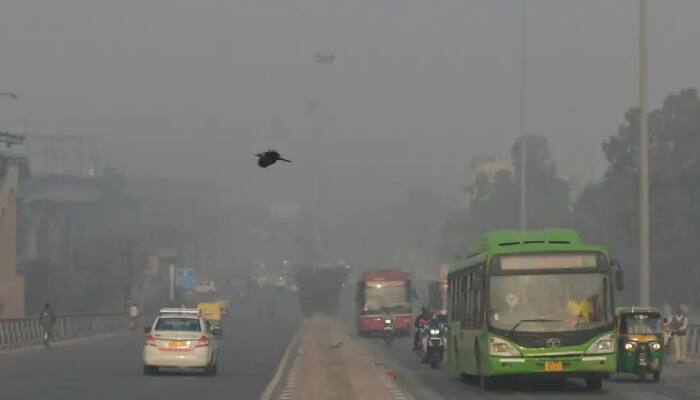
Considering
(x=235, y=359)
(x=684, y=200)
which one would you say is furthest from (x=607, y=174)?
(x=235, y=359)

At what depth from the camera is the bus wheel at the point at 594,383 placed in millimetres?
28547

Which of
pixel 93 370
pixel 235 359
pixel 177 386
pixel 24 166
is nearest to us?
pixel 177 386

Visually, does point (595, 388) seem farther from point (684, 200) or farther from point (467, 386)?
point (684, 200)

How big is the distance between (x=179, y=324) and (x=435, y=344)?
8482 millimetres

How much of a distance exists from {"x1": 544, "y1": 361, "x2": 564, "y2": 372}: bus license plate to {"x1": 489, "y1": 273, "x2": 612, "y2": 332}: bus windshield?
572 mm

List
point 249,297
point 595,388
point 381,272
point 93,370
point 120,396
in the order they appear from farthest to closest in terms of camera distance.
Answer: point 249,297 < point 381,272 < point 93,370 < point 595,388 < point 120,396

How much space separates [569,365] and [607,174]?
3061 inches

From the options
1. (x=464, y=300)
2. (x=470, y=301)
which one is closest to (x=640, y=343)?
(x=464, y=300)

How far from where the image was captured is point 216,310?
3748 inches

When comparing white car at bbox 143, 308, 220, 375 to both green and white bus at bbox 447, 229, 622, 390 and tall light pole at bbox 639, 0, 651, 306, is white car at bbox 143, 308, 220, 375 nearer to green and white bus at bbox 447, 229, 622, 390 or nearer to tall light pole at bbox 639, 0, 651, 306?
green and white bus at bbox 447, 229, 622, 390

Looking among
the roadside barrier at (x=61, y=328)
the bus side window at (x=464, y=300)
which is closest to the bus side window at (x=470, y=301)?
the bus side window at (x=464, y=300)

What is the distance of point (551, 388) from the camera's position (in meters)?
29.2

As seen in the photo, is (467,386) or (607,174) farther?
(607,174)

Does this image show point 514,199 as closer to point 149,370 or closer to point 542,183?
point 542,183
